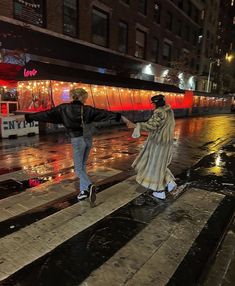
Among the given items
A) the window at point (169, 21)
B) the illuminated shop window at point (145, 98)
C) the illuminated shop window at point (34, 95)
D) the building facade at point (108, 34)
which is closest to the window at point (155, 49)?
the building facade at point (108, 34)

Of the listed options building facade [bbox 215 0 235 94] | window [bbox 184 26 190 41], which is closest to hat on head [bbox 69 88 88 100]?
window [bbox 184 26 190 41]

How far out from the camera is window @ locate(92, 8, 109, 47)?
19680mm

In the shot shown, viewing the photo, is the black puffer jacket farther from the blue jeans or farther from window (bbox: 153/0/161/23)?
window (bbox: 153/0/161/23)

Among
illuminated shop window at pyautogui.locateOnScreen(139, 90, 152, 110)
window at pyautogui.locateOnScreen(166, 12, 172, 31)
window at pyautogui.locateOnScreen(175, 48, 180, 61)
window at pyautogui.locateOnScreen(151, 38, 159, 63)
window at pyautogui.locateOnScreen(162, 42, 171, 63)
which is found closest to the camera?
illuminated shop window at pyautogui.locateOnScreen(139, 90, 152, 110)

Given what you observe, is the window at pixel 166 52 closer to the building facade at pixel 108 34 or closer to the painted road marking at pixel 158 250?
the building facade at pixel 108 34

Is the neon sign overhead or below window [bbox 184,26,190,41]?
below

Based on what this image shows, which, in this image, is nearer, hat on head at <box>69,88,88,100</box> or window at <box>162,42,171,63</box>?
hat on head at <box>69,88,88,100</box>

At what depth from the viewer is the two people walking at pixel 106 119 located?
14.8ft

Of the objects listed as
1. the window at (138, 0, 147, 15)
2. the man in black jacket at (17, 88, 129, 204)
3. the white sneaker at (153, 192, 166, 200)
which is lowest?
the white sneaker at (153, 192, 166, 200)

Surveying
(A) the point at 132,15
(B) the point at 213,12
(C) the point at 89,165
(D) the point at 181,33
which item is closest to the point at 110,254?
(C) the point at 89,165

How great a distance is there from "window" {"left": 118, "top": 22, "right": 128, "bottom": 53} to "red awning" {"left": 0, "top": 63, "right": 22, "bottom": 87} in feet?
34.6

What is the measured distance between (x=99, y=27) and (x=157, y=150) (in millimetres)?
17714

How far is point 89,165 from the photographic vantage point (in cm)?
762

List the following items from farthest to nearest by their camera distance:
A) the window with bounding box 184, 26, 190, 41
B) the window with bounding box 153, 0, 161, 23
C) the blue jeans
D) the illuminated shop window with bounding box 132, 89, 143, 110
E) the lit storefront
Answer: the window with bounding box 184, 26, 190, 41
the window with bounding box 153, 0, 161, 23
the illuminated shop window with bounding box 132, 89, 143, 110
the lit storefront
the blue jeans
